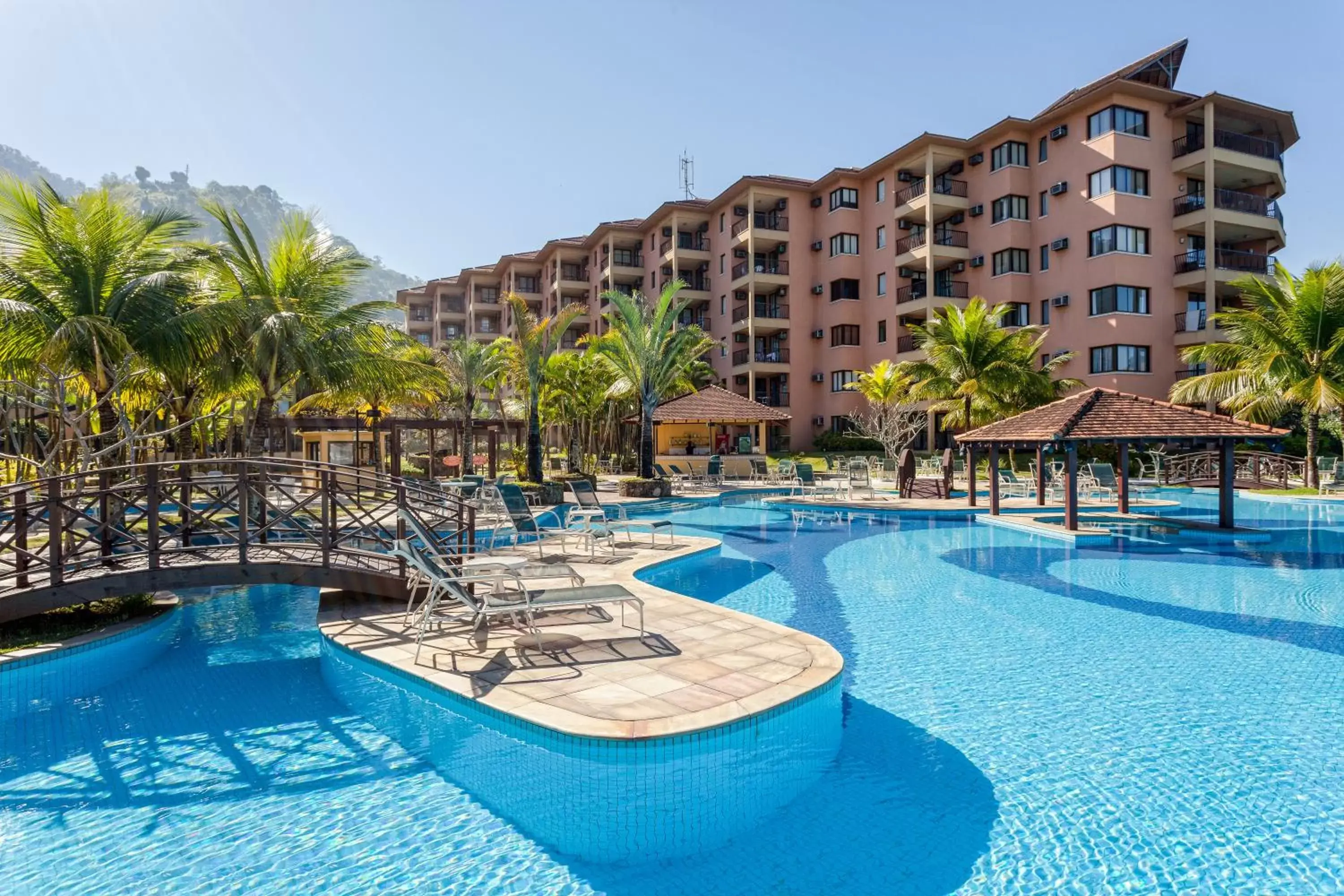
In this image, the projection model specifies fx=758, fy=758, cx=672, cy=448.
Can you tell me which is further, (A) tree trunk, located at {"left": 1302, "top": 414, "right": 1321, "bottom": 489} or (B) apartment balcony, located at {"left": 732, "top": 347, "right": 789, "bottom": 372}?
(B) apartment balcony, located at {"left": 732, "top": 347, "right": 789, "bottom": 372}

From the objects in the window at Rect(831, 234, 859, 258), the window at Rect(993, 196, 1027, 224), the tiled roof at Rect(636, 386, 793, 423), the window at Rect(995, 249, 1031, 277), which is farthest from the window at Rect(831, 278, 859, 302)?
the tiled roof at Rect(636, 386, 793, 423)

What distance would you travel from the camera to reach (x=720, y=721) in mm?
4777

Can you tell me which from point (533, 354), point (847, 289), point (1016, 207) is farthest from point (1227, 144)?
point (533, 354)

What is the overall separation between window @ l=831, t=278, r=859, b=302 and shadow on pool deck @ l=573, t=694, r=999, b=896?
38.2 meters

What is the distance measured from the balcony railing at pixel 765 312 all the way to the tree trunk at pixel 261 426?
96.4ft

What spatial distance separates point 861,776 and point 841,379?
3748 cm

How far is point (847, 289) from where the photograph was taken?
41312 mm

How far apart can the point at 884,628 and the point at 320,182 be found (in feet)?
A: 54.7

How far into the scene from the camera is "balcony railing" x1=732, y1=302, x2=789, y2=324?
138ft

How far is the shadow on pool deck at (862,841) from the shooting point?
12.8 feet

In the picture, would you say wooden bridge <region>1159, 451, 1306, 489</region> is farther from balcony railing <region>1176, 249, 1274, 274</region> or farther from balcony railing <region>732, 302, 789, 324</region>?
balcony railing <region>732, 302, 789, 324</region>

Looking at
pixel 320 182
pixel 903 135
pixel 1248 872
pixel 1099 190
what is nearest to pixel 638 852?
pixel 1248 872

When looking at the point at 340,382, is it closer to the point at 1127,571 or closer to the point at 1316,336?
the point at 1127,571

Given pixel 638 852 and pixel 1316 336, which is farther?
pixel 1316 336
